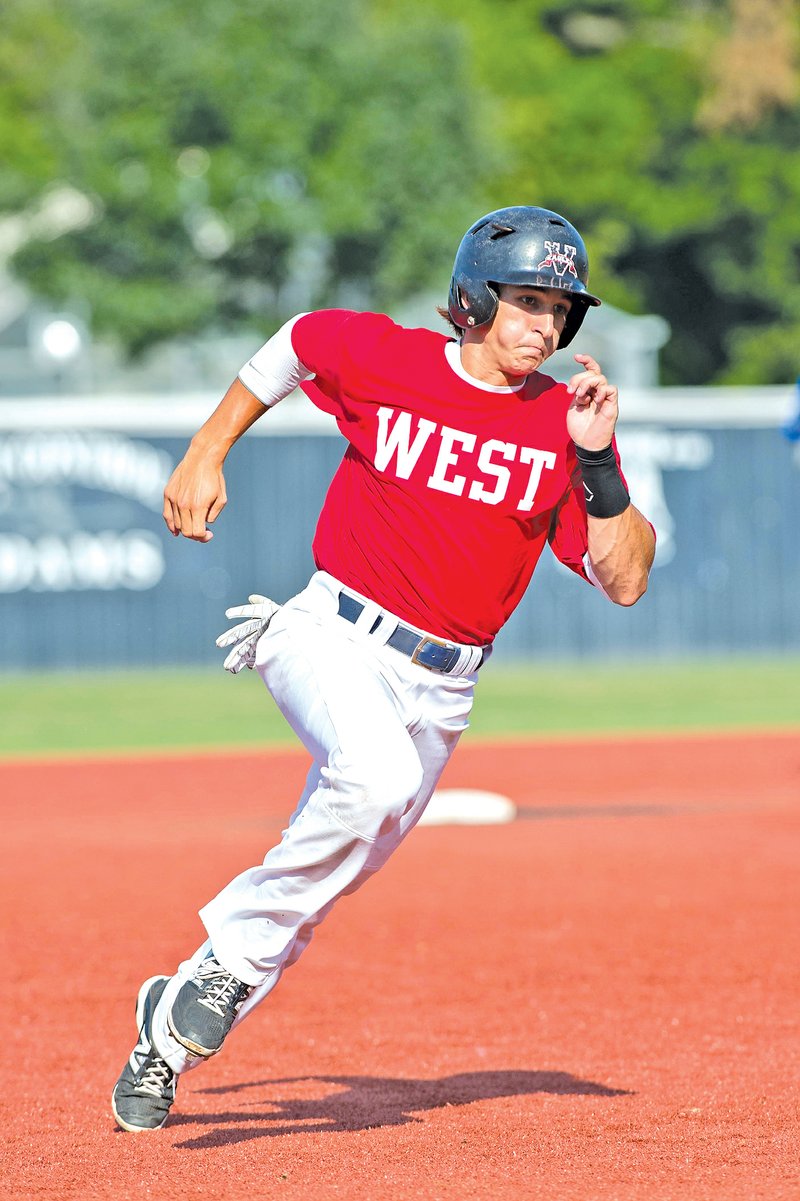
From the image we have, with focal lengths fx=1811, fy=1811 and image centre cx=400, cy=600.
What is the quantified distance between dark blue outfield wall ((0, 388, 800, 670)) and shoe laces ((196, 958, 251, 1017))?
49.8 feet

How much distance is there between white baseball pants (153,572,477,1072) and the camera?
3979mm

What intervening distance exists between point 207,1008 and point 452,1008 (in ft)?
6.23

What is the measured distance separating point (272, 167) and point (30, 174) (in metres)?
6.69

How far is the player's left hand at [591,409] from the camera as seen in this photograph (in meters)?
3.95

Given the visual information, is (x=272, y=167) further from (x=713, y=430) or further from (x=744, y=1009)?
(x=744, y=1009)

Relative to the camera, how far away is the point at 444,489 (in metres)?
4.15

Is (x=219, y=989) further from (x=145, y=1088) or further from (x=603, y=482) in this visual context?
(x=603, y=482)

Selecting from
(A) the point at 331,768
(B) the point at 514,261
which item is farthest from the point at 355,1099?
(B) the point at 514,261

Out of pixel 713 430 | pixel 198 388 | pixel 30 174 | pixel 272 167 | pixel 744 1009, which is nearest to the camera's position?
pixel 744 1009

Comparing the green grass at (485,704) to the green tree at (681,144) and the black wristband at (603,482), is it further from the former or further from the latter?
the green tree at (681,144)

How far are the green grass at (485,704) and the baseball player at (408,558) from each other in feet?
32.3

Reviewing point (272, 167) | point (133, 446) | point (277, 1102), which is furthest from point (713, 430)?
point (277, 1102)

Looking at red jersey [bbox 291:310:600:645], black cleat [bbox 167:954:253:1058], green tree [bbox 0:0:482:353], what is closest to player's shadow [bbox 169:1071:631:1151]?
black cleat [bbox 167:954:253:1058]

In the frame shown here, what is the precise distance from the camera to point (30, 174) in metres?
31.3
